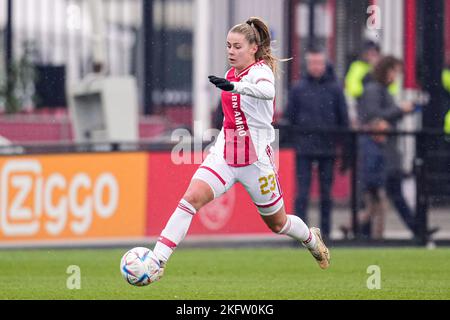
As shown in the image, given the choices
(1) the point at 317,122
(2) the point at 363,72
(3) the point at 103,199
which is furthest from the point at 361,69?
(3) the point at 103,199

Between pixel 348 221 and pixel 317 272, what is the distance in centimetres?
363

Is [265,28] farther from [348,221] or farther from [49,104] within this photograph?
[49,104]

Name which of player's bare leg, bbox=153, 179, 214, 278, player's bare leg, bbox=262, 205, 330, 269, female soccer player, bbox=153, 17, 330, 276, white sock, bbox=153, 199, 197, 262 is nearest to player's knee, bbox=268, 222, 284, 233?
player's bare leg, bbox=262, 205, 330, 269

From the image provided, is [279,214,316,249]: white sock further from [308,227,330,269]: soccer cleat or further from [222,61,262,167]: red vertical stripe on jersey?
[222,61,262,167]: red vertical stripe on jersey

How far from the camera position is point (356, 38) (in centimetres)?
2038

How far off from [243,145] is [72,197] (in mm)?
5228

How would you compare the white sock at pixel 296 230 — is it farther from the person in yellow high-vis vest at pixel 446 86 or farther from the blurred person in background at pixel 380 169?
the person in yellow high-vis vest at pixel 446 86

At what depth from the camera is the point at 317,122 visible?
53.2ft

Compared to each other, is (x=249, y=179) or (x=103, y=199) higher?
(x=249, y=179)

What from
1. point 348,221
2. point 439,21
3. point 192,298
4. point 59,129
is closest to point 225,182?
point 192,298

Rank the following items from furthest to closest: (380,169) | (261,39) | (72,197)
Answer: (380,169) < (72,197) < (261,39)

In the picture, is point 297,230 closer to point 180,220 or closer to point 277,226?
point 277,226

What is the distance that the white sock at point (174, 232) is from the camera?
9906 millimetres

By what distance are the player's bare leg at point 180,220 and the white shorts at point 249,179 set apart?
0.24ft
